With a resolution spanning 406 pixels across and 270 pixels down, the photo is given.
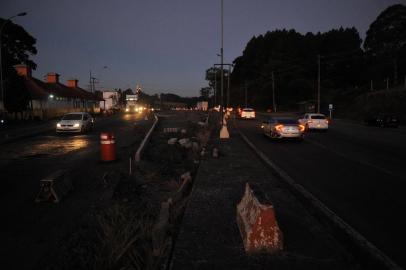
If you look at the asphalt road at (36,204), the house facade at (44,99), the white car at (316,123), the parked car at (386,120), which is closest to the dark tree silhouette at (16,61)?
the house facade at (44,99)

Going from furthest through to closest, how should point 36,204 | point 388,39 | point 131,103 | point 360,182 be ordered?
1. point 131,103
2. point 388,39
3. point 360,182
4. point 36,204

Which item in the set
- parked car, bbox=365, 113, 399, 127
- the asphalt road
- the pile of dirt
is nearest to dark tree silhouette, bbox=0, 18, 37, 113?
the asphalt road

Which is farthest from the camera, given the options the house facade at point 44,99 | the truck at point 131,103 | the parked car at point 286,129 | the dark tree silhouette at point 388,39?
the truck at point 131,103

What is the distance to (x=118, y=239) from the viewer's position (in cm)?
539

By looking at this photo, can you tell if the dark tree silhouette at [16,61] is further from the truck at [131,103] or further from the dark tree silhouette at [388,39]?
the dark tree silhouette at [388,39]

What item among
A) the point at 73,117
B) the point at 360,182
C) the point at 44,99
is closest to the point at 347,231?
the point at 360,182

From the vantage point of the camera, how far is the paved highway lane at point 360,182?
6199 millimetres

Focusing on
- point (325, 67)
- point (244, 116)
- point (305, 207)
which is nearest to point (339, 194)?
point (305, 207)

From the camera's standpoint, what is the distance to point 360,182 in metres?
9.94

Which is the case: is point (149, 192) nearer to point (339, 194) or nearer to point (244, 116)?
point (339, 194)

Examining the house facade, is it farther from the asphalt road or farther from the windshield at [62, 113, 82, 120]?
the asphalt road

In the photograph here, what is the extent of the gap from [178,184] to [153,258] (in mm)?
5017

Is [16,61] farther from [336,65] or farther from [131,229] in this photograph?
[336,65]

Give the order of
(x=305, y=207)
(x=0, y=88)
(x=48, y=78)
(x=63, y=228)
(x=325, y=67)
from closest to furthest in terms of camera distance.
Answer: (x=63, y=228)
(x=305, y=207)
(x=0, y=88)
(x=48, y=78)
(x=325, y=67)
